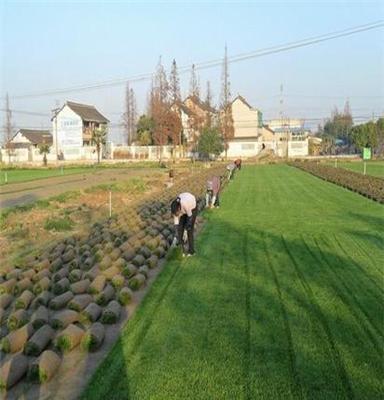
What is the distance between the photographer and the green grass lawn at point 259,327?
4848mm

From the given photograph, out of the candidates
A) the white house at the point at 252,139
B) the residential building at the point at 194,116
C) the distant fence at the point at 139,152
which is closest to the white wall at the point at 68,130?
the distant fence at the point at 139,152

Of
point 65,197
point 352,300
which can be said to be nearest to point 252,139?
point 65,197

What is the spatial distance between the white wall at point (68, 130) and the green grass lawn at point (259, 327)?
7436 cm

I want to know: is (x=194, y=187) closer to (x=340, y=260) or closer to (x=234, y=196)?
(x=234, y=196)

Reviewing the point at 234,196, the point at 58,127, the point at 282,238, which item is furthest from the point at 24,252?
the point at 58,127

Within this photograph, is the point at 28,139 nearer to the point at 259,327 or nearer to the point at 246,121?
the point at 246,121

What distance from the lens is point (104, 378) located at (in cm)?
505

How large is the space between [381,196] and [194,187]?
8.47 m

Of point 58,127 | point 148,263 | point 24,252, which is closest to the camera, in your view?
point 148,263

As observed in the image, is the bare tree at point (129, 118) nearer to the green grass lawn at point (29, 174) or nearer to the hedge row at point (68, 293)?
the green grass lawn at point (29, 174)

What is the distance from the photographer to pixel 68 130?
84125 millimetres

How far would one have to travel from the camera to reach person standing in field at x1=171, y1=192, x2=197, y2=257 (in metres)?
10.1

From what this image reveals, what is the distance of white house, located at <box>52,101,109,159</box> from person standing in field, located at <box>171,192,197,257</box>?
73.5 meters

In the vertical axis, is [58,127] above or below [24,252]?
above
